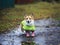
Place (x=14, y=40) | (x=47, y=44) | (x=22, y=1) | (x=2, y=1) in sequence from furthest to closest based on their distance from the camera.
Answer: (x=22, y=1) → (x=2, y=1) → (x=14, y=40) → (x=47, y=44)

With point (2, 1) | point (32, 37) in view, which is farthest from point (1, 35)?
point (2, 1)

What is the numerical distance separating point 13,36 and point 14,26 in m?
2.54

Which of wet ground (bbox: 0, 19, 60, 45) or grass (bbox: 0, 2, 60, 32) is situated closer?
wet ground (bbox: 0, 19, 60, 45)

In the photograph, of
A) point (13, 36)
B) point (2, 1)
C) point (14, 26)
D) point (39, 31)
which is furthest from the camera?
point (2, 1)

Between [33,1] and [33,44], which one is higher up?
[33,44]

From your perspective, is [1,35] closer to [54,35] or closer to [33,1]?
[54,35]

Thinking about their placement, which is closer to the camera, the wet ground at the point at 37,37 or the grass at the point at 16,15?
the wet ground at the point at 37,37

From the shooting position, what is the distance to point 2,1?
24578mm

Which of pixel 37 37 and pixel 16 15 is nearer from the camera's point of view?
pixel 37 37

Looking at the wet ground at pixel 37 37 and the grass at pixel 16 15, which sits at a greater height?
the wet ground at pixel 37 37

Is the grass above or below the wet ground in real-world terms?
below

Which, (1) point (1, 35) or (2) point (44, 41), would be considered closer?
(2) point (44, 41)

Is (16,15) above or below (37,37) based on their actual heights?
below

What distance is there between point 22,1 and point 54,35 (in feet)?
66.2
